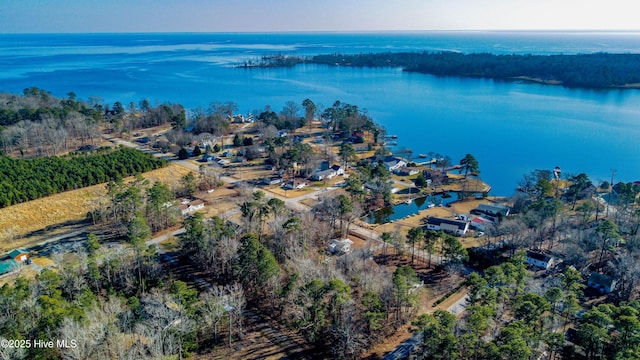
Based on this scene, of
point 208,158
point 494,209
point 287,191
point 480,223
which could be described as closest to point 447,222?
point 480,223

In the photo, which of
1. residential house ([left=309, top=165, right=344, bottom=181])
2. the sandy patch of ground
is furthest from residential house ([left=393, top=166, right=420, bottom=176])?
the sandy patch of ground

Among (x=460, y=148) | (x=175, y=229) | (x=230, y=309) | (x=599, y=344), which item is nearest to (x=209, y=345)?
(x=230, y=309)

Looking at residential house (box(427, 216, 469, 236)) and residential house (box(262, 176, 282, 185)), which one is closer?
residential house (box(427, 216, 469, 236))

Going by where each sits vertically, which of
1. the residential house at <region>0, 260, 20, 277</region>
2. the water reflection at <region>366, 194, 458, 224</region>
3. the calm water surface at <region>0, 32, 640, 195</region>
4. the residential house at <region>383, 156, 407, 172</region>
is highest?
the calm water surface at <region>0, 32, 640, 195</region>

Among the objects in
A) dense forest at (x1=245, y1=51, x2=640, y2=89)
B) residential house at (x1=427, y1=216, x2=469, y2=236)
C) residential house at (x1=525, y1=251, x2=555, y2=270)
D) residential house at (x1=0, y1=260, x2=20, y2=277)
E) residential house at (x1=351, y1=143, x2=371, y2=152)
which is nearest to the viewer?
residential house at (x1=0, y1=260, x2=20, y2=277)

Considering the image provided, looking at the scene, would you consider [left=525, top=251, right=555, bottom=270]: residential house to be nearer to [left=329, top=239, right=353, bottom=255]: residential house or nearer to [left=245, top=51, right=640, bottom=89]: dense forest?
[left=329, top=239, right=353, bottom=255]: residential house

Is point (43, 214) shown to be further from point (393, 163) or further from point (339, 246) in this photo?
point (393, 163)

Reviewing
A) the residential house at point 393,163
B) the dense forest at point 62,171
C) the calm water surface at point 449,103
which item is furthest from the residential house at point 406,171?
the dense forest at point 62,171

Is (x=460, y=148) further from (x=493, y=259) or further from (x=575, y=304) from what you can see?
(x=575, y=304)
